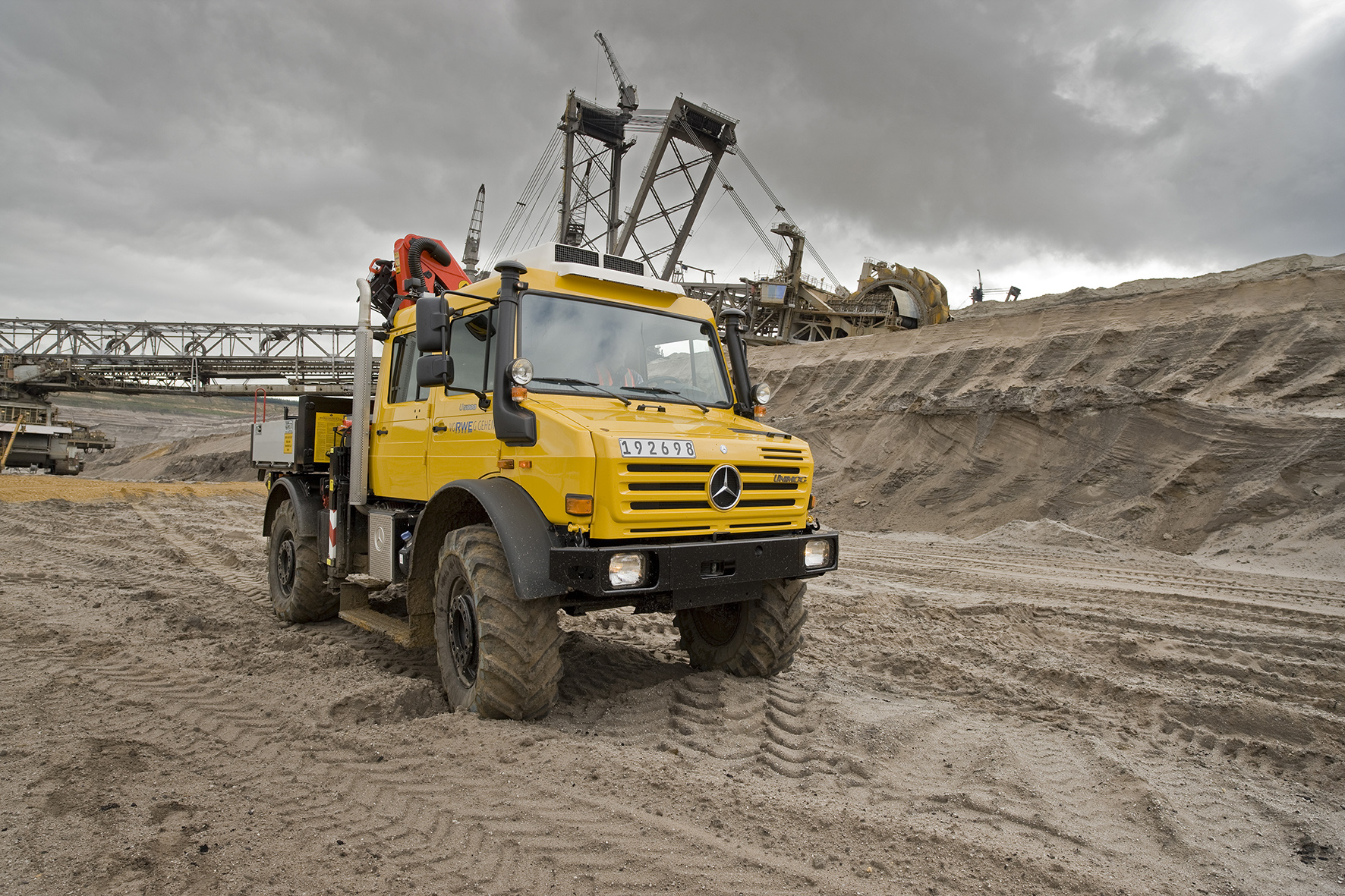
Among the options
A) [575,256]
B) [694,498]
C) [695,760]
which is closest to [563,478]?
[694,498]

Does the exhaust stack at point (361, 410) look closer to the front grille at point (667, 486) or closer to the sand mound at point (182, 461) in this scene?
the front grille at point (667, 486)

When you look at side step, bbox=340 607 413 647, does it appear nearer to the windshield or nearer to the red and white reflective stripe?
the red and white reflective stripe

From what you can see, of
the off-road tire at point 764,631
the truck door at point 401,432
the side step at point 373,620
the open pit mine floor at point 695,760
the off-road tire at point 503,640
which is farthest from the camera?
the truck door at point 401,432

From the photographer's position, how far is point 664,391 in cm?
523

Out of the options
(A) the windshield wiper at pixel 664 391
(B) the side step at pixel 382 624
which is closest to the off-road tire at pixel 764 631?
(A) the windshield wiper at pixel 664 391

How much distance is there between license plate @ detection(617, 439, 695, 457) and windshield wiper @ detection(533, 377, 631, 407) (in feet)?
1.95

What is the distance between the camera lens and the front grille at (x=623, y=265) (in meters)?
5.30

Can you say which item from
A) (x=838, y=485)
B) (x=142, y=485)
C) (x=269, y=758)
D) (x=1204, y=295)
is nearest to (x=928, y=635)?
(x=269, y=758)

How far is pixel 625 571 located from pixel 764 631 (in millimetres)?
1514

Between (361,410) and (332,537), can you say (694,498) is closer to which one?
(361,410)

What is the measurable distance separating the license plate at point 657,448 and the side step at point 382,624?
93.3 inches

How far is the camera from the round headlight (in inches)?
171

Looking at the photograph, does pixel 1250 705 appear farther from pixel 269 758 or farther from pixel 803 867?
pixel 269 758

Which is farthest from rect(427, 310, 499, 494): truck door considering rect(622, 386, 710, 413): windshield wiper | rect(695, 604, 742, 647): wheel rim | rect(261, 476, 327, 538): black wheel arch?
rect(261, 476, 327, 538): black wheel arch
